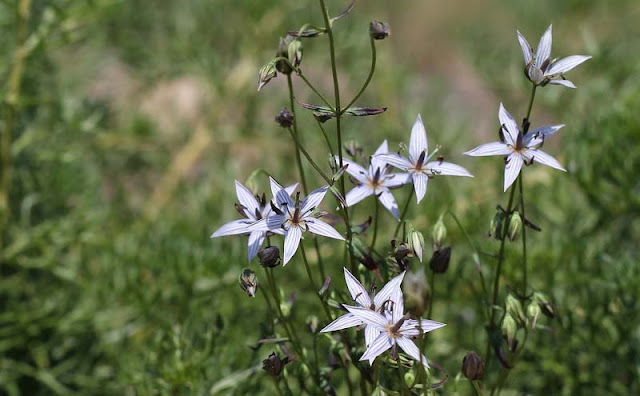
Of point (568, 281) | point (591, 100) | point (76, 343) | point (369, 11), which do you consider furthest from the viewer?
point (369, 11)

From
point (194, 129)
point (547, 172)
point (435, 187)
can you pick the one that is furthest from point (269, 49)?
point (547, 172)

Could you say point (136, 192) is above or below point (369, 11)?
below

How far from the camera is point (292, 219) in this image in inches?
44.4

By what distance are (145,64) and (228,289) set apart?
44.5 inches

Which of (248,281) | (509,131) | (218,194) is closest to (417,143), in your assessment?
(509,131)

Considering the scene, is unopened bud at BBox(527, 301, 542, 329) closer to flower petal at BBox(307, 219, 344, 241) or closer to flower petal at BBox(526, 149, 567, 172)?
flower petal at BBox(526, 149, 567, 172)

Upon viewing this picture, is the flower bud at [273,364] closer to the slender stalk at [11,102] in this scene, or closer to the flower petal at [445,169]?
the flower petal at [445,169]

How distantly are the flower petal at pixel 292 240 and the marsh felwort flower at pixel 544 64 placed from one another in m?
0.40

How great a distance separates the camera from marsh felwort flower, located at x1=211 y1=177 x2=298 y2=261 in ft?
3.72

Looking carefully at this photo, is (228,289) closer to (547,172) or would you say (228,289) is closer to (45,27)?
(45,27)

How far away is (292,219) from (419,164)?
0.22m

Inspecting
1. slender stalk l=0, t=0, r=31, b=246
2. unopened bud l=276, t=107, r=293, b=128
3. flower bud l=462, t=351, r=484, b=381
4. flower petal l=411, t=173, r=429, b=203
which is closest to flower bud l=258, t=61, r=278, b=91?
unopened bud l=276, t=107, r=293, b=128

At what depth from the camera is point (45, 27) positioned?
6.07 feet

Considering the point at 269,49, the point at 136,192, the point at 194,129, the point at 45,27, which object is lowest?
the point at 136,192
